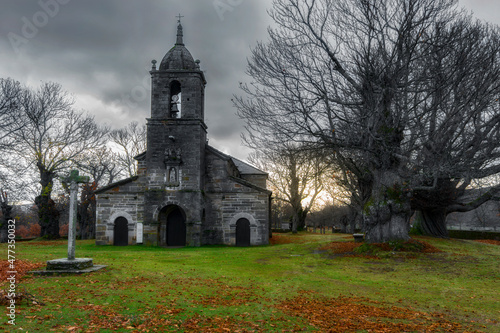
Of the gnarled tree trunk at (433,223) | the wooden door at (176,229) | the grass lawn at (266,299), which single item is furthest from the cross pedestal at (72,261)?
the gnarled tree trunk at (433,223)

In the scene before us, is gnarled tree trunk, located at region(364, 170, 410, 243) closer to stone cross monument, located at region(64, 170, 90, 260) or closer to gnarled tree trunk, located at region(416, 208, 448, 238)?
gnarled tree trunk, located at region(416, 208, 448, 238)

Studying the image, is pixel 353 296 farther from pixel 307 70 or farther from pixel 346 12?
pixel 346 12

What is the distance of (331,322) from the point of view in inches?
261

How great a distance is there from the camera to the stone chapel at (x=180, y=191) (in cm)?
2428

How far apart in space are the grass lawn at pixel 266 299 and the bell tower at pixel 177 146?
11.0 metres

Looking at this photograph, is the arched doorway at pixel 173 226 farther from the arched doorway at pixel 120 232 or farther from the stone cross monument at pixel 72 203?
the stone cross monument at pixel 72 203

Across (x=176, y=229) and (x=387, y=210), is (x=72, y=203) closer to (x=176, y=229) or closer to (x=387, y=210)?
(x=387, y=210)

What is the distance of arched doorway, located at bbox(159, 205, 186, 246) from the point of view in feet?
81.6

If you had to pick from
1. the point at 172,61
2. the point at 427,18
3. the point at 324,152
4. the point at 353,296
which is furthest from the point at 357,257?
the point at 172,61

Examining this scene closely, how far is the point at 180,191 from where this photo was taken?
24.3 m

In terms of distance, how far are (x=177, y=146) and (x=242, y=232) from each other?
7.04m

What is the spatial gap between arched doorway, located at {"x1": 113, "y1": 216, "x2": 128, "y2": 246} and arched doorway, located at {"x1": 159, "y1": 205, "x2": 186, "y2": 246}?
2.54 meters

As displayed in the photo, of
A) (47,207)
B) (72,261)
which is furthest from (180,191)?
(47,207)

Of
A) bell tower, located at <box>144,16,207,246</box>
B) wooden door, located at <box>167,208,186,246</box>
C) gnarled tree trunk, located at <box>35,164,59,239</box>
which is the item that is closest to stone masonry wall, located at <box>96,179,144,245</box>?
bell tower, located at <box>144,16,207,246</box>
